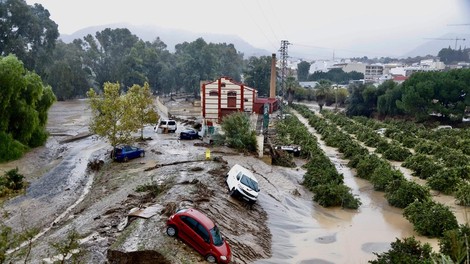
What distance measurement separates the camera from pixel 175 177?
22969 mm

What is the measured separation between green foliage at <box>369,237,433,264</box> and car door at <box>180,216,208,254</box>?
600cm

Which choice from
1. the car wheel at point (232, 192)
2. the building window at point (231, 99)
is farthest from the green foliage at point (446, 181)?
the building window at point (231, 99)

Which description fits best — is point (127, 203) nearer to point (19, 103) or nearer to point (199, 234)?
point (199, 234)

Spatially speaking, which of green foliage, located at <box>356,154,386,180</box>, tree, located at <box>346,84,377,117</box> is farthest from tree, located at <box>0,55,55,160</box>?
tree, located at <box>346,84,377,117</box>

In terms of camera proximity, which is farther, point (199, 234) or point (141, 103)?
point (141, 103)

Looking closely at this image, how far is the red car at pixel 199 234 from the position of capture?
1270cm

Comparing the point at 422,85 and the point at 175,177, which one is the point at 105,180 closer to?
the point at 175,177

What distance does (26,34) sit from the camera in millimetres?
75438

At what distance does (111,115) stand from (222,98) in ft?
87.5

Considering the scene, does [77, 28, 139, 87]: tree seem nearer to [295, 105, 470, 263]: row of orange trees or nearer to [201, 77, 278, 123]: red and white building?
[201, 77, 278, 123]: red and white building

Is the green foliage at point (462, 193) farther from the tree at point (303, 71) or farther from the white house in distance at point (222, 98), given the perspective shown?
the tree at point (303, 71)

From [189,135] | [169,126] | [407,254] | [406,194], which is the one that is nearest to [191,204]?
[407,254]

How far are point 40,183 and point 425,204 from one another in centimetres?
2497

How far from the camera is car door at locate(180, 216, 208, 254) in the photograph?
505 inches
